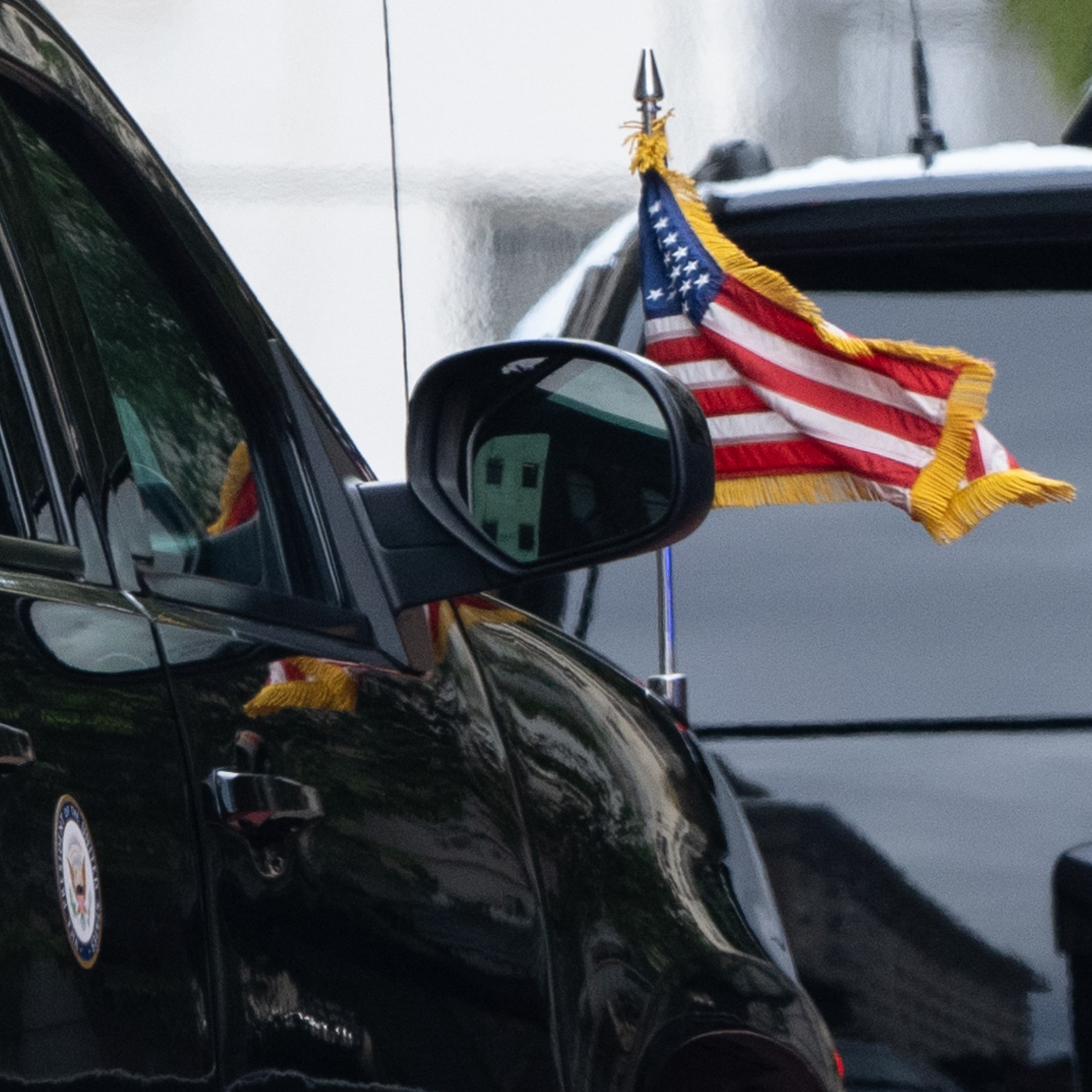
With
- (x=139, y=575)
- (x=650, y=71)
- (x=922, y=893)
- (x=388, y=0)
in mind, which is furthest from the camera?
(x=388, y=0)

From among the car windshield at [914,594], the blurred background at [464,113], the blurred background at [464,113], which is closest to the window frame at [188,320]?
the car windshield at [914,594]

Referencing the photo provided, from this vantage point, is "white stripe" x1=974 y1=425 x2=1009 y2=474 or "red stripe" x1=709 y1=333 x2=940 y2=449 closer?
"white stripe" x1=974 y1=425 x2=1009 y2=474

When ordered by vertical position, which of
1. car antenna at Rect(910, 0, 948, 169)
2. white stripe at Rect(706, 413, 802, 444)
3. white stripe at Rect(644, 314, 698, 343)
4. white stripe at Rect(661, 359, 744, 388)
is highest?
car antenna at Rect(910, 0, 948, 169)

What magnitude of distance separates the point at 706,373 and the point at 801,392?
21 cm

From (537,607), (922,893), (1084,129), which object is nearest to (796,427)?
(537,607)

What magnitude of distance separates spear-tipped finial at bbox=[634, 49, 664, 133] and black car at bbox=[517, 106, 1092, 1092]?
716 millimetres

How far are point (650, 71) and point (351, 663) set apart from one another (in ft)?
6.32

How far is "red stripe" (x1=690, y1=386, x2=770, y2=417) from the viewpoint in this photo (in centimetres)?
317

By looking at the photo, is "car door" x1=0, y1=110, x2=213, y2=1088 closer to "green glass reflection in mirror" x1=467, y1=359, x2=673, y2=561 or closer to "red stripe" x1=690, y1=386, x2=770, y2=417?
"green glass reflection in mirror" x1=467, y1=359, x2=673, y2=561

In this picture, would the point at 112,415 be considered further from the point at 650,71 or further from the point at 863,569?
the point at 650,71

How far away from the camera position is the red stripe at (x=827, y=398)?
9.75 ft

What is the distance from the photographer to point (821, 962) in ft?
7.91

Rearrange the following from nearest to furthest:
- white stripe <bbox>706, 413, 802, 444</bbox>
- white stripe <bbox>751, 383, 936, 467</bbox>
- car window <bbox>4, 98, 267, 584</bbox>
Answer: car window <bbox>4, 98, 267, 584</bbox> < white stripe <bbox>751, 383, 936, 467</bbox> < white stripe <bbox>706, 413, 802, 444</bbox>

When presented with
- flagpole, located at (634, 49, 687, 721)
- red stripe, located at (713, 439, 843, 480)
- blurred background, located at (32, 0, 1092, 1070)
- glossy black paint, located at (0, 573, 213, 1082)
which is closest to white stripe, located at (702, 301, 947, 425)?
red stripe, located at (713, 439, 843, 480)
